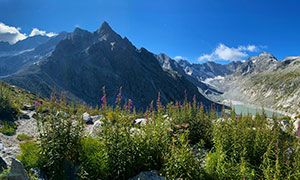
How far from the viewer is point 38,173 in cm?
421

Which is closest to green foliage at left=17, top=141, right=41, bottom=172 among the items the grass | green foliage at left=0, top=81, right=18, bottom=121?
the grass

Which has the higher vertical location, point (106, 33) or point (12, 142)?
point (106, 33)

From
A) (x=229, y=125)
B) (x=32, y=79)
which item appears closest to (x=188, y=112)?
(x=229, y=125)

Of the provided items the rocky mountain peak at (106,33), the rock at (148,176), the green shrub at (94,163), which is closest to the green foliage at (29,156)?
the green shrub at (94,163)

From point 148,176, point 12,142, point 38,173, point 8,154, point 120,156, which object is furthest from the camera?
point 12,142

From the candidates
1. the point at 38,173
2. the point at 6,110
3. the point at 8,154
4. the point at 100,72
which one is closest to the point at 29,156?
the point at 38,173

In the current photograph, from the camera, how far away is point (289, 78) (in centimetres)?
18412

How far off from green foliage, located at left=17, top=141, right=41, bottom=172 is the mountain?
101417 mm

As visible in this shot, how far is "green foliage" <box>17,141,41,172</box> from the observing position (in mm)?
4336

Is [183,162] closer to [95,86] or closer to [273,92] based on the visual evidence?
[95,86]

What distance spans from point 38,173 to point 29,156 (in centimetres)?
63

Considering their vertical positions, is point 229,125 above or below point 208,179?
Result: above

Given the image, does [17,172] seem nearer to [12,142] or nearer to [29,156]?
[29,156]

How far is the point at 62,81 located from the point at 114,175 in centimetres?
12885
